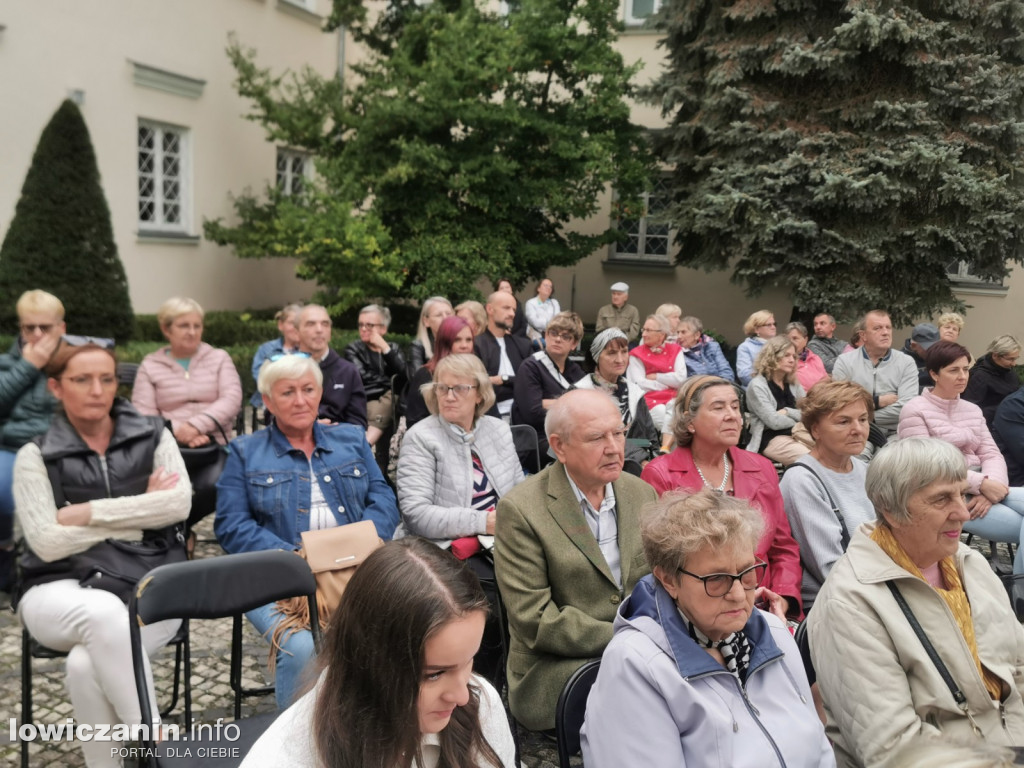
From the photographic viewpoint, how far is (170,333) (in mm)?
5504

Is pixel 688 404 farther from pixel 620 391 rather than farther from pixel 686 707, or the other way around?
→ pixel 620 391

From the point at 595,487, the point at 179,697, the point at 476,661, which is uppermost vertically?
the point at 595,487

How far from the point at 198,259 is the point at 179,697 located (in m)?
11.3

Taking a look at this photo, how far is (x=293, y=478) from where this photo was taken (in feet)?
12.4

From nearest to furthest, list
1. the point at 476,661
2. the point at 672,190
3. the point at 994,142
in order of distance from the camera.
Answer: the point at 476,661 → the point at 994,142 → the point at 672,190

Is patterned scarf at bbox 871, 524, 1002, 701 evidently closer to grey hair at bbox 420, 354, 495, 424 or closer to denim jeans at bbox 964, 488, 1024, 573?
grey hair at bbox 420, 354, 495, 424

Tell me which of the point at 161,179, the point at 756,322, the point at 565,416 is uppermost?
the point at 161,179

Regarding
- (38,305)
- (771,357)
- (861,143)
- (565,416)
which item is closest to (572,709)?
(565,416)

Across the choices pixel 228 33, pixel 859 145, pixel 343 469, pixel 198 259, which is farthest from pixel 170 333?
pixel 859 145

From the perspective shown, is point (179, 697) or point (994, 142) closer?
point (179, 697)

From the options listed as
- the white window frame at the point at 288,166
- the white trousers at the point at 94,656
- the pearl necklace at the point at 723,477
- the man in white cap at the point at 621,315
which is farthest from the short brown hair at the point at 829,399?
the white window frame at the point at 288,166

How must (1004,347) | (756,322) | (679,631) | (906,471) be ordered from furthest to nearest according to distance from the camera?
(756,322), (1004,347), (906,471), (679,631)

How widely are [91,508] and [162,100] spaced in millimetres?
11435

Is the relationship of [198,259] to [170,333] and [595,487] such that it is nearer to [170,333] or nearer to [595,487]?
[170,333]
